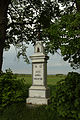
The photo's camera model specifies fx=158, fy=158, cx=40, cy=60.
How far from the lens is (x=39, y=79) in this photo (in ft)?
→ 30.3

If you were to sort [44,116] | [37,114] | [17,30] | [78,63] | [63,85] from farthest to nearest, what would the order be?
[17,30] < [78,63] < [37,114] < [44,116] < [63,85]

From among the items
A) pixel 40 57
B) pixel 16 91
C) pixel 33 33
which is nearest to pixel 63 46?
pixel 40 57

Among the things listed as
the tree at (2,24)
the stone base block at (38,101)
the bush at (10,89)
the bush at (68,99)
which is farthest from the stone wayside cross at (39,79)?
the tree at (2,24)

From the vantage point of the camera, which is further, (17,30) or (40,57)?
(17,30)

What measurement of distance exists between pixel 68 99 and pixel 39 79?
450cm

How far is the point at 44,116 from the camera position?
20.4 ft

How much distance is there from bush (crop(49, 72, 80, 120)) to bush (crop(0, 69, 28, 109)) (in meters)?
3.45

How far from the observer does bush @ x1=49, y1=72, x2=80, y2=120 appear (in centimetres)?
461

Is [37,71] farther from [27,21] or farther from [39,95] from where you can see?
[27,21]

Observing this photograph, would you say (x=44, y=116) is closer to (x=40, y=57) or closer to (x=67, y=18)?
(x=40, y=57)

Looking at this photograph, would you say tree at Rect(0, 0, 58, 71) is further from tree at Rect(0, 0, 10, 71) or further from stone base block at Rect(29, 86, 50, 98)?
stone base block at Rect(29, 86, 50, 98)

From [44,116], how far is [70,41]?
15.1 ft

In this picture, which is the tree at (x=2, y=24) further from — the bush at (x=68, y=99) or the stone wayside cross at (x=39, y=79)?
the bush at (x=68, y=99)

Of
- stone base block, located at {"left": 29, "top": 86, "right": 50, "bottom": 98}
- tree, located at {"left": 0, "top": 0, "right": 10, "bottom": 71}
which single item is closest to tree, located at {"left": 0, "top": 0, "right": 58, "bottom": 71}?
tree, located at {"left": 0, "top": 0, "right": 10, "bottom": 71}
